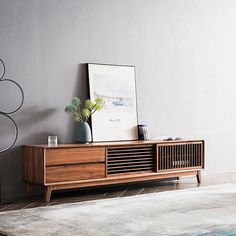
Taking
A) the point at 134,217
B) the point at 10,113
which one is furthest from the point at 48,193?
the point at 134,217

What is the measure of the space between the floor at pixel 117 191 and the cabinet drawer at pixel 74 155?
388 millimetres

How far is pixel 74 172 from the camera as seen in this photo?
5285 mm

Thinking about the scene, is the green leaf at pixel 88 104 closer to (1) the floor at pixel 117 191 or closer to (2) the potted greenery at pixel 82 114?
(2) the potted greenery at pixel 82 114

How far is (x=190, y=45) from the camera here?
7.01 m

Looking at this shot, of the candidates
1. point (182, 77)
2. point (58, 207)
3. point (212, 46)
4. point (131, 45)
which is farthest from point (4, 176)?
point (212, 46)

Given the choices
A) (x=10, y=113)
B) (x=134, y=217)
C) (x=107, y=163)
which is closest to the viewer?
(x=134, y=217)

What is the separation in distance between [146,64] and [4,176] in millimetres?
2334

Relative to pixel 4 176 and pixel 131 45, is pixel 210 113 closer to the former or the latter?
pixel 131 45

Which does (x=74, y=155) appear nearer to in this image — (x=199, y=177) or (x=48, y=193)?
(x=48, y=193)

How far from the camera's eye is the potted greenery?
5.62 metres

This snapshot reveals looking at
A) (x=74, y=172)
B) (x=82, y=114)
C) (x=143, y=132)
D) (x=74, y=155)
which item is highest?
(x=82, y=114)

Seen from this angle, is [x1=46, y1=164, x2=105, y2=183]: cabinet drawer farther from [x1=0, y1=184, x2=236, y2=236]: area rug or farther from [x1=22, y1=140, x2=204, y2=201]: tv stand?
[x1=0, y1=184, x2=236, y2=236]: area rug

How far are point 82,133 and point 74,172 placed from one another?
0.52 m

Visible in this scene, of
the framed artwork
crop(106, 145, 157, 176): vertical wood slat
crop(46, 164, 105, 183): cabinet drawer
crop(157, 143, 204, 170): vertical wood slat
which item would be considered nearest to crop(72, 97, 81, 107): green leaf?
the framed artwork
